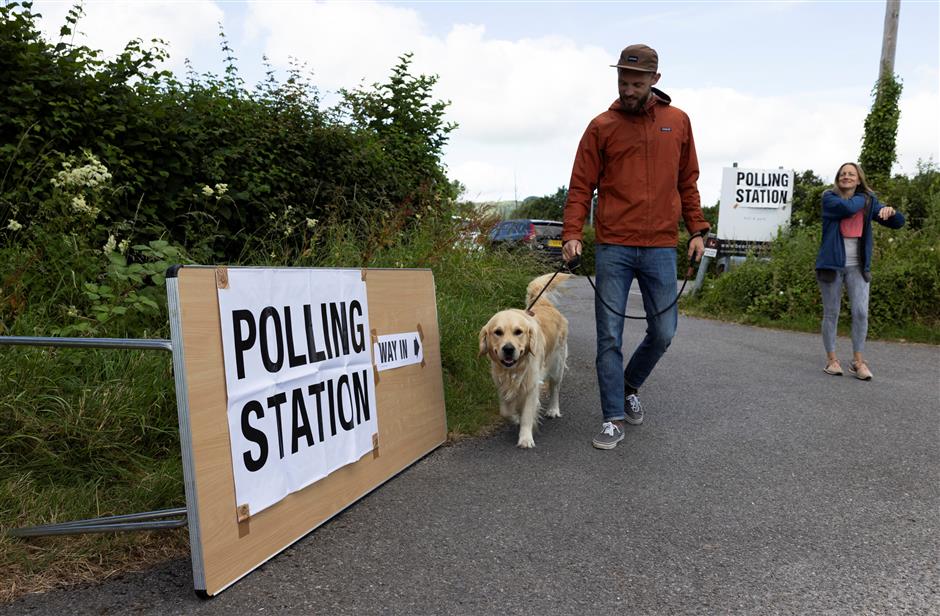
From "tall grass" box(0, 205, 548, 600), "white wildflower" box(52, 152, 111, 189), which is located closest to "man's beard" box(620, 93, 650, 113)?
"tall grass" box(0, 205, 548, 600)

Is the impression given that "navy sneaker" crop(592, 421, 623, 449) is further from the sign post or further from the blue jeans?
the sign post

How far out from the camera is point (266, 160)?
5938mm

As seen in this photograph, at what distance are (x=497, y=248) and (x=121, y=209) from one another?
536 centimetres

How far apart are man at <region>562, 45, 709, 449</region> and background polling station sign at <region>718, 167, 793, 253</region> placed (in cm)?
910

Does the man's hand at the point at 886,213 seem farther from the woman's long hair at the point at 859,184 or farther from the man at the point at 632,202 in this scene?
the man at the point at 632,202

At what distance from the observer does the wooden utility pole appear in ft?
47.6

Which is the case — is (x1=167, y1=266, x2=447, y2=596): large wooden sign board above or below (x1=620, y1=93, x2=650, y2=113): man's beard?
below

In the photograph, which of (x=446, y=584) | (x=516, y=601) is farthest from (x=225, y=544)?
(x=516, y=601)

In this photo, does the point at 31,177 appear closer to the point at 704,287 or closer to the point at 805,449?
the point at 805,449

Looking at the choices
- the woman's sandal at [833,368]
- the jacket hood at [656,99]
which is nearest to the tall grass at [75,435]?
the jacket hood at [656,99]

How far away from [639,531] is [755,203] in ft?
37.2

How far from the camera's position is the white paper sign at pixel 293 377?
275cm

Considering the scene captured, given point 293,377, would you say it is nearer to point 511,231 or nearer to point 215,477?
point 215,477

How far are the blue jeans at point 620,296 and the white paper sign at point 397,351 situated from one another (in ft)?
3.98
